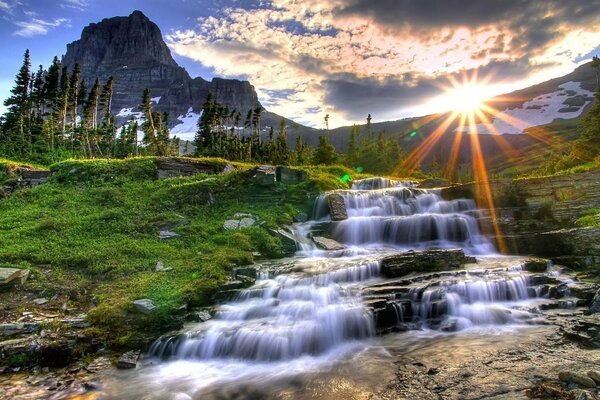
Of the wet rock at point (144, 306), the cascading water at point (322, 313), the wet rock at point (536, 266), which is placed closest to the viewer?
the cascading water at point (322, 313)

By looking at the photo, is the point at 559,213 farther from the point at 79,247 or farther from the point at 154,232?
the point at 79,247

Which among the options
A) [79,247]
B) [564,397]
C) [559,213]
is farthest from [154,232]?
[559,213]

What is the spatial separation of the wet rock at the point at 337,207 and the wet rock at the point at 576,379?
16.4 meters

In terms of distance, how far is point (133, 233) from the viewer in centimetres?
1850

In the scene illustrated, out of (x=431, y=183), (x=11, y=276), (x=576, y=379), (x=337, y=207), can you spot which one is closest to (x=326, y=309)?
(x=576, y=379)

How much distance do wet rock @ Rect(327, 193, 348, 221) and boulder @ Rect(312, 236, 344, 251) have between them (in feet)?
10.0

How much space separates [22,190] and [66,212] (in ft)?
23.4

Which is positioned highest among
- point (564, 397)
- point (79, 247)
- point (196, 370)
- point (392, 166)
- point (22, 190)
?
point (392, 166)

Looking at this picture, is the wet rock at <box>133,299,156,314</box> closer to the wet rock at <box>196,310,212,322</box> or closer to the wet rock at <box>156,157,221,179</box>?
the wet rock at <box>196,310,212,322</box>

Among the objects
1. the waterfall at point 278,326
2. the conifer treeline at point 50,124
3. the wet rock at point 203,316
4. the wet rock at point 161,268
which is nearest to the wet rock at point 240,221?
the wet rock at point 161,268

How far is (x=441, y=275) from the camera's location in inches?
542

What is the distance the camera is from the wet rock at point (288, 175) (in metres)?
27.3

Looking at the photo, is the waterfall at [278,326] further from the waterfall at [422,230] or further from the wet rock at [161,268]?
the waterfall at [422,230]

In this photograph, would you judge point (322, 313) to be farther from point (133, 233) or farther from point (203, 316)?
point (133, 233)
